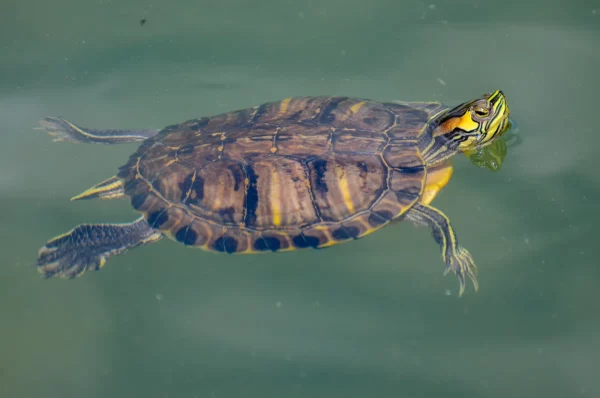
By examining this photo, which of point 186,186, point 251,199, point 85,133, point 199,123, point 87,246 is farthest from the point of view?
point 85,133

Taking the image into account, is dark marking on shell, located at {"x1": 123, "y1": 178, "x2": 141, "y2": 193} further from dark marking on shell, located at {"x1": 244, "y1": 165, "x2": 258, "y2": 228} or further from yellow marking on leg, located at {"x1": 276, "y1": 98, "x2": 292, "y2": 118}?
yellow marking on leg, located at {"x1": 276, "y1": 98, "x2": 292, "y2": 118}

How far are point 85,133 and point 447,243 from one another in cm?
446

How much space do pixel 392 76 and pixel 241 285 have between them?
11.7 feet

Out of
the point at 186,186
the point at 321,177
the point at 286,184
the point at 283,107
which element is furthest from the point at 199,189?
the point at 283,107

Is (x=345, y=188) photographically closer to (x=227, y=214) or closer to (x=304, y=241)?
(x=304, y=241)

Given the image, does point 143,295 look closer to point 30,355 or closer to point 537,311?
point 30,355

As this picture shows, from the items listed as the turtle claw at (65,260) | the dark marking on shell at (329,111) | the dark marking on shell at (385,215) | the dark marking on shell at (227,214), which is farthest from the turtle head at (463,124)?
the turtle claw at (65,260)

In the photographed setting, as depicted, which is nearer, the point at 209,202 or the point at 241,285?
the point at 209,202

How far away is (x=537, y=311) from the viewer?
462 cm

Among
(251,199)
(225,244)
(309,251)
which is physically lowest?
(309,251)

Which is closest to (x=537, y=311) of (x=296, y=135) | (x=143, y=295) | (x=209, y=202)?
(x=296, y=135)

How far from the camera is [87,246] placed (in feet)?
16.1

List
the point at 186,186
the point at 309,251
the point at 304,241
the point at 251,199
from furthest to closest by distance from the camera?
the point at 309,251
the point at 186,186
the point at 251,199
the point at 304,241

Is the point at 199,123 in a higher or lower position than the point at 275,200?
higher
